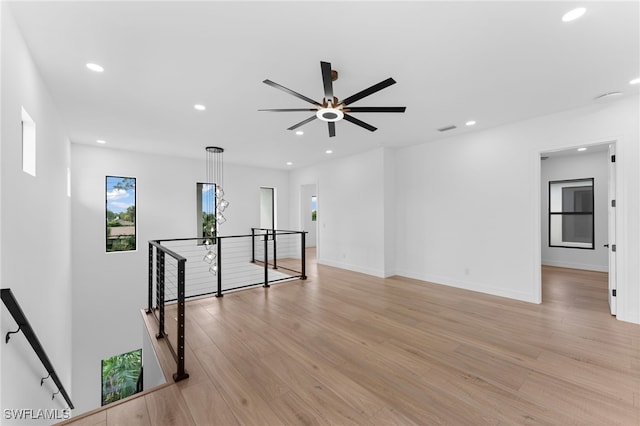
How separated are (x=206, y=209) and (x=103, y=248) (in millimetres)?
2346

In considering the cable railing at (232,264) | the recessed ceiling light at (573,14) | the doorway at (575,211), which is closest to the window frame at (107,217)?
the cable railing at (232,264)

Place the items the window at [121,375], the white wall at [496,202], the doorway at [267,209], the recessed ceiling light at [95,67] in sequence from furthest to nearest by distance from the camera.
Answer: the doorway at [267,209] → the window at [121,375] → the white wall at [496,202] → the recessed ceiling light at [95,67]

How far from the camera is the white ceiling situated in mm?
1915

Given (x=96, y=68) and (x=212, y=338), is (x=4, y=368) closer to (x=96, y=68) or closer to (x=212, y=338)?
(x=212, y=338)

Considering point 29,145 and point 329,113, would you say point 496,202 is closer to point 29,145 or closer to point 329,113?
point 329,113

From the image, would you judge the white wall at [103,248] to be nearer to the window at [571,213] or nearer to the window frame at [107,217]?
the window frame at [107,217]

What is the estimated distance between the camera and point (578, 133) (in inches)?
145

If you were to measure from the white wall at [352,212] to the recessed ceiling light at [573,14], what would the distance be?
148 inches

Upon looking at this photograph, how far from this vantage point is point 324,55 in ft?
7.86

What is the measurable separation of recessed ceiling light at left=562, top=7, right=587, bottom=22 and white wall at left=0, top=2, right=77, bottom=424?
390 centimetres

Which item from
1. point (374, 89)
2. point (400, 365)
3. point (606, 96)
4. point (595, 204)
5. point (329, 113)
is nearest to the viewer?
point (374, 89)

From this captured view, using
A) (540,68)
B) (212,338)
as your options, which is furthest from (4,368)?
(540,68)

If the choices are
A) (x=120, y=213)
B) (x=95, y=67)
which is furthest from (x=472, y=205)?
(x=120, y=213)

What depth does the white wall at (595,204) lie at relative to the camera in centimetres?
596
